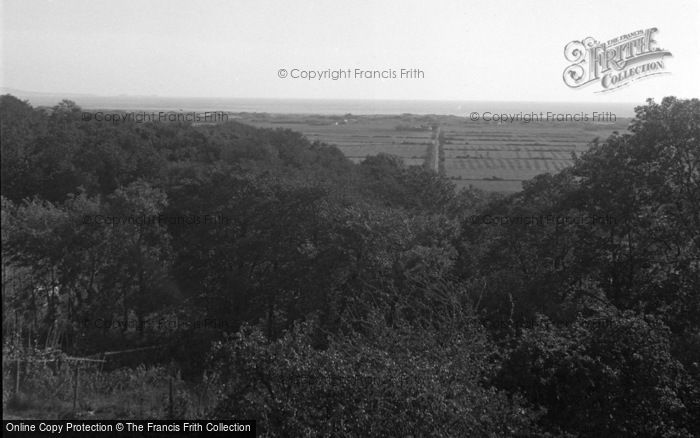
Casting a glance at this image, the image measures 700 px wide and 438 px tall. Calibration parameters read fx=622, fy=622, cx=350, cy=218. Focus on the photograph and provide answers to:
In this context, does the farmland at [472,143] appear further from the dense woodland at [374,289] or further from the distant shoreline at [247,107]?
the dense woodland at [374,289]

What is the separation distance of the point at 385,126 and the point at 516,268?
173 ft

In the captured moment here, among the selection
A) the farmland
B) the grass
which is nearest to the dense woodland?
the grass

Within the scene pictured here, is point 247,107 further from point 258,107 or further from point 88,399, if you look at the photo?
point 88,399

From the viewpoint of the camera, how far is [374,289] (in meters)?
13.8

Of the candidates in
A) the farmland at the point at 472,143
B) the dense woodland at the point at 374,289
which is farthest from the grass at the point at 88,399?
the farmland at the point at 472,143

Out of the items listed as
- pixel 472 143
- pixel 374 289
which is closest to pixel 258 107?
pixel 472 143

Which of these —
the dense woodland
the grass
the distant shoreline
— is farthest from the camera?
the distant shoreline

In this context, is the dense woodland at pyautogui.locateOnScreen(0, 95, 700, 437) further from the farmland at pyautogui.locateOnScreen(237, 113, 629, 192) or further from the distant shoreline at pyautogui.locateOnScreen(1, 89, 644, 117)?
the farmland at pyautogui.locateOnScreen(237, 113, 629, 192)

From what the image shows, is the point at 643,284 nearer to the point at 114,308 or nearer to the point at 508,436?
the point at 508,436

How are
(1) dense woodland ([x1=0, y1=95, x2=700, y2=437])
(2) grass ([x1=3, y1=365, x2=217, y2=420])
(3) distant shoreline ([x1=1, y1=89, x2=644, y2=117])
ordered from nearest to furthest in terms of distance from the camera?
(1) dense woodland ([x1=0, y1=95, x2=700, y2=437]), (2) grass ([x1=3, y1=365, x2=217, y2=420]), (3) distant shoreline ([x1=1, y1=89, x2=644, y2=117])

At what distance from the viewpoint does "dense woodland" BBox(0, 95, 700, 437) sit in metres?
6.58

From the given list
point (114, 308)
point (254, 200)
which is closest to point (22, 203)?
point (114, 308)

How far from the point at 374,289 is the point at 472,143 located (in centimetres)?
4528

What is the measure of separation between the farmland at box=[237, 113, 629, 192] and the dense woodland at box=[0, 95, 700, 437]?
18.6m
